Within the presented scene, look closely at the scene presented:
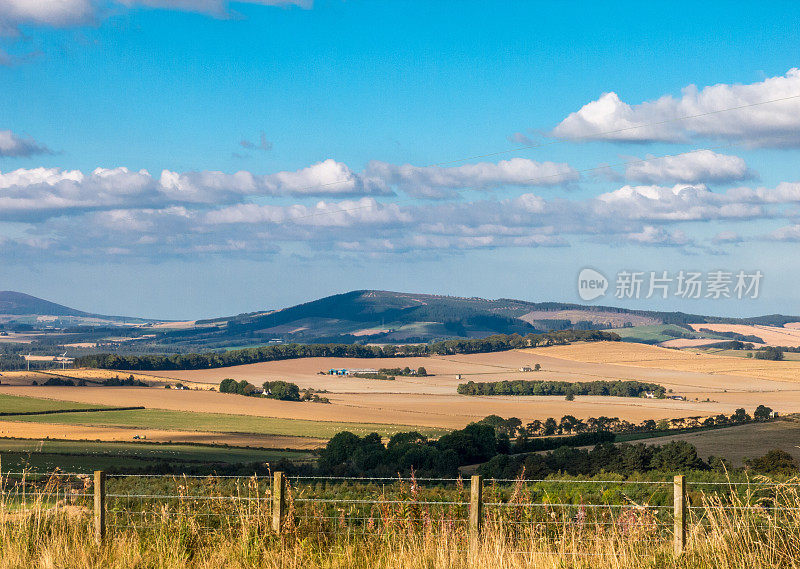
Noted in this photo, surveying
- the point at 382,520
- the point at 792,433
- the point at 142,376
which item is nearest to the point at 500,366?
the point at 142,376

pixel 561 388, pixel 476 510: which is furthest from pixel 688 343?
pixel 476 510

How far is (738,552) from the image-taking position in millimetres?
8703

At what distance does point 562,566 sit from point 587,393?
354ft

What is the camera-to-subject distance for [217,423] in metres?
81.2

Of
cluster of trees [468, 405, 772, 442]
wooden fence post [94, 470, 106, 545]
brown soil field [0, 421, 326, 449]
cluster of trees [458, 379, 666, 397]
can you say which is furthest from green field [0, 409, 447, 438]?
wooden fence post [94, 470, 106, 545]

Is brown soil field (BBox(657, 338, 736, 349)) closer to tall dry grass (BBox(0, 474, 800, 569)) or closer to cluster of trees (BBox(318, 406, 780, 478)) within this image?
cluster of trees (BBox(318, 406, 780, 478))

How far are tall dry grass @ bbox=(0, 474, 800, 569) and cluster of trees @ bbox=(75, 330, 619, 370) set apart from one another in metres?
130

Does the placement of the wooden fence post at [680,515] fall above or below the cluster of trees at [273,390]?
above

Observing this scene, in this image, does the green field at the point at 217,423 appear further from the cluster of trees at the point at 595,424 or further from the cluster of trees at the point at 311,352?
the cluster of trees at the point at 311,352

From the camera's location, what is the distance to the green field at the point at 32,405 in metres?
85.2

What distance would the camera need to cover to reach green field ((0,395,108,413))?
85200 mm

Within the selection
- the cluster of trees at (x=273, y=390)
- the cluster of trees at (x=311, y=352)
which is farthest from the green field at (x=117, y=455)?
the cluster of trees at (x=311, y=352)

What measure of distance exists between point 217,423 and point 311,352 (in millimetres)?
81377

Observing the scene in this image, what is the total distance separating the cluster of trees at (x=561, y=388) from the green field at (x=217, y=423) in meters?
36.8
